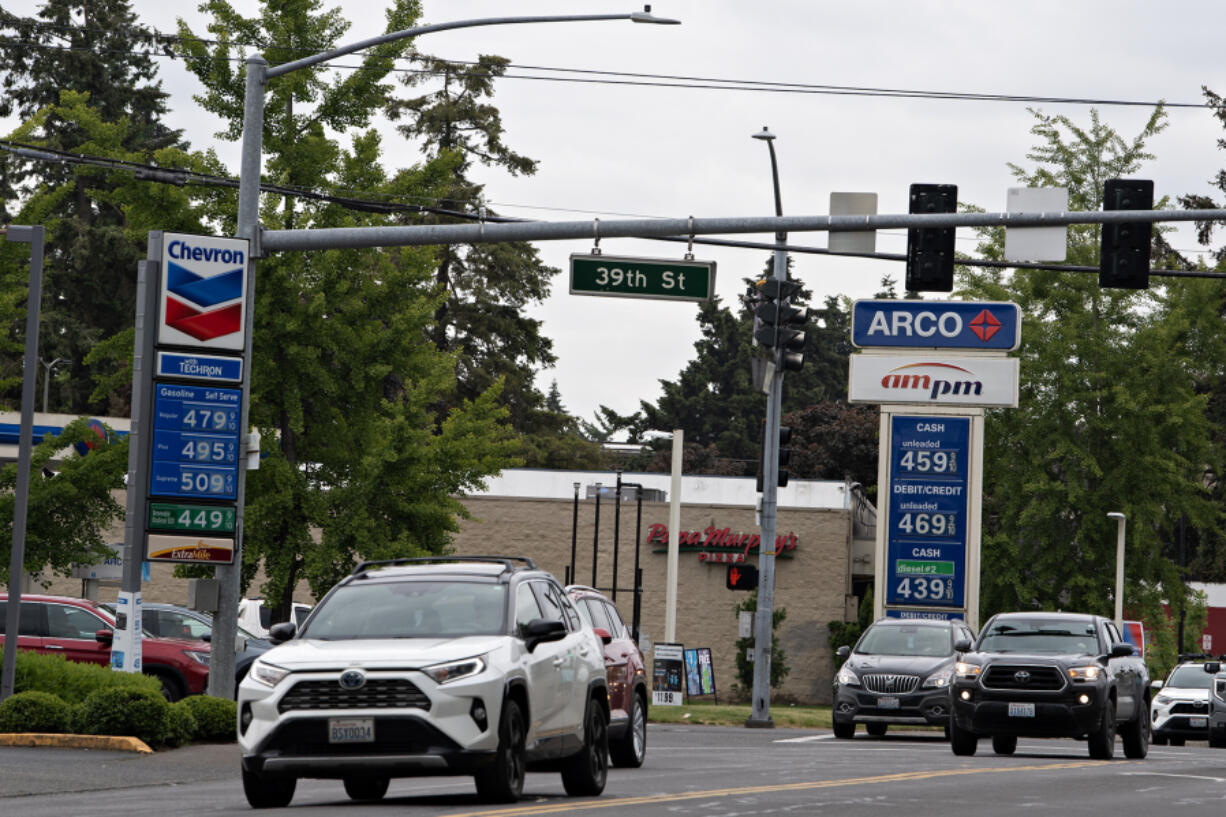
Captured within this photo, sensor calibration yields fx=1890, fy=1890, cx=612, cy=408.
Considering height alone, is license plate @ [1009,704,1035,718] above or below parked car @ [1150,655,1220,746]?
above

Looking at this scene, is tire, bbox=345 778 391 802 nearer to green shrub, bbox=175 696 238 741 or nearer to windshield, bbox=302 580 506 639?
windshield, bbox=302 580 506 639

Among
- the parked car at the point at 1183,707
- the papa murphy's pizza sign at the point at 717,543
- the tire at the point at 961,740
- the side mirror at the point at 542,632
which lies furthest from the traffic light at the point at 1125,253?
the papa murphy's pizza sign at the point at 717,543

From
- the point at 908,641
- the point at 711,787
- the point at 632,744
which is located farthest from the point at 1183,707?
the point at 711,787

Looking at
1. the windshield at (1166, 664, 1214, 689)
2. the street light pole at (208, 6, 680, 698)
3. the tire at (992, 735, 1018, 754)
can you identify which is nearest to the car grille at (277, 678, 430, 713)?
the street light pole at (208, 6, 680, 698)

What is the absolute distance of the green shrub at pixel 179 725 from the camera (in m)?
19.8

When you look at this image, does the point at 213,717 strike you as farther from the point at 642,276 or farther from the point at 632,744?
the point at 642,276

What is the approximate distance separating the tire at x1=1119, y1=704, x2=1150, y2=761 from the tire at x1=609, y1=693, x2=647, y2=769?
8.04 m

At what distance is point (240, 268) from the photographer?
72.7 ft

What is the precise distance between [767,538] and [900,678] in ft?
19.0

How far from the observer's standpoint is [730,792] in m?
15.2

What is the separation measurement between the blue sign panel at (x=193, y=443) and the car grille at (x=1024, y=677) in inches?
371

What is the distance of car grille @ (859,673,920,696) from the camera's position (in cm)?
2833

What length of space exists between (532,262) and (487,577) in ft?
211

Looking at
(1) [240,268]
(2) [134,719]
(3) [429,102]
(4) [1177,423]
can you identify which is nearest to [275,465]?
(1) [240,268]
